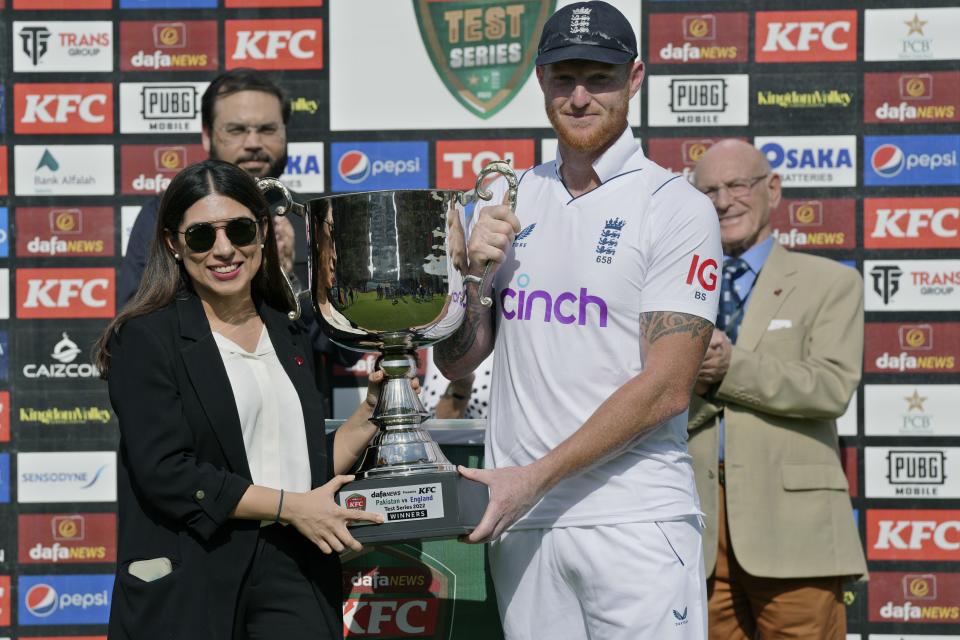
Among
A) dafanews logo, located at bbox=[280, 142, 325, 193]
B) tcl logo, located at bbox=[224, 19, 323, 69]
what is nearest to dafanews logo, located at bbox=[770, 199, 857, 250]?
dafanews logo, located at bbox=[280, 142, 325, 193]

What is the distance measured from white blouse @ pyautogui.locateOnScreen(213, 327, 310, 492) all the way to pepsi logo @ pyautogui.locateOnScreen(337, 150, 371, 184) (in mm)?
2029

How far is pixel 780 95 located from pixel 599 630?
254 centimetres

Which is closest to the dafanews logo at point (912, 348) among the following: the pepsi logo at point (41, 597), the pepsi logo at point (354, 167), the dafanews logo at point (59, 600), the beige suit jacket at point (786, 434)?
the beige suit jacket at point (786, 434)

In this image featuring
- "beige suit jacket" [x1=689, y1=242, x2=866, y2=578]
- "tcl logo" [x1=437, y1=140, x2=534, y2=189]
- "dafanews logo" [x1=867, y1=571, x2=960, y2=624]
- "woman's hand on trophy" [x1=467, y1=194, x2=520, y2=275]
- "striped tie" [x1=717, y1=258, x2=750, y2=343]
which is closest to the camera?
"woman's hand on trophy" [x1=467, y1=194, x2=520, y2=275]

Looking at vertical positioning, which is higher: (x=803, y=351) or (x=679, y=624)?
(x=803, y=351)

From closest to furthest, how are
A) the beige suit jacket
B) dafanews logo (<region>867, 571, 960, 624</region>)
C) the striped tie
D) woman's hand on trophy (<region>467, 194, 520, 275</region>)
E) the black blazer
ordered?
the black blazer, woman's hand on trophy (<region>467, 194, 520, 275</region>), the beige suit jacket, the striped tie, dafanews logo (<region>867, 571, 960, 624</region>)

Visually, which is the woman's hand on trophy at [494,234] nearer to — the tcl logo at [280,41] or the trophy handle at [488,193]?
the trophy handle at [488,193]

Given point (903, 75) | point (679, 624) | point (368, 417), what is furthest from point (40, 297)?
point (903, 75)

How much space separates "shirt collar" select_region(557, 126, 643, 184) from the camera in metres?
2.37

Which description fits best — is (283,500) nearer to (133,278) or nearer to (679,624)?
(679,624)

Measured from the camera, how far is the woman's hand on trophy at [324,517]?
86.4 inches

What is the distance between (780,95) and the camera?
4188 mm

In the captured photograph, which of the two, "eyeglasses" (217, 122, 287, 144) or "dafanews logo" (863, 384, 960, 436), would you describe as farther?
"dafanews logo" (863, 384, 960, 436)

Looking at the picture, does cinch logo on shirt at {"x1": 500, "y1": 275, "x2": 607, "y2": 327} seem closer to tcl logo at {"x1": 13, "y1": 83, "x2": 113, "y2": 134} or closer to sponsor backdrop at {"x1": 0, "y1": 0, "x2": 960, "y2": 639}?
sponsor backdrop at {"x1": 0, "y1": 0, "x2": 960, "y2": 639}
